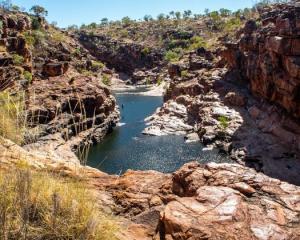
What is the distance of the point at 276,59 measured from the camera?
47.7 m

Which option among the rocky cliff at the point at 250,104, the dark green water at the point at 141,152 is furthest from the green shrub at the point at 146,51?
the dark green water at the point at 141,152

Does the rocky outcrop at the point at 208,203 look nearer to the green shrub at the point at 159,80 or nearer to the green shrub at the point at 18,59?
the green shrub at the point at 18,59

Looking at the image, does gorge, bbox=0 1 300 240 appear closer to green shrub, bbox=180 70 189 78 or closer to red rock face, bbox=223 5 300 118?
red rock face, bbox=223 5 300 118

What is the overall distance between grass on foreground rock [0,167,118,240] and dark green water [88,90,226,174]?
28.5 m

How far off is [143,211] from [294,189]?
8.08 ft

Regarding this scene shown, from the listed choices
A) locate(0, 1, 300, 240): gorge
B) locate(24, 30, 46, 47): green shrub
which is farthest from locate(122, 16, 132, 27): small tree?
locate(24, 30, 46, 47): green shrub

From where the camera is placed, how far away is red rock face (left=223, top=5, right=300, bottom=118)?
44.1 meters

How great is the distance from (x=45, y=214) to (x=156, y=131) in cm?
4902

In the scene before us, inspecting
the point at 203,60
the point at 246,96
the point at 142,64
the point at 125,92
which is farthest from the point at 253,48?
the point at 142,64

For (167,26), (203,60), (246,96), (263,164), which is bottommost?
(263,164)

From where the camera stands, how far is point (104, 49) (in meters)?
128

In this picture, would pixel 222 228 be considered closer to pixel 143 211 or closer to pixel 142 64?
pixel 143 211

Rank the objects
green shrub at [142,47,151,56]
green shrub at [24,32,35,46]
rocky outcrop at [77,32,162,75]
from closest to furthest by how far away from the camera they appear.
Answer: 1. green shrub at [24,32,35,46]
2. green shrub at [142,47,151,56]
3. rocky outcrop at [77,32,162,75]

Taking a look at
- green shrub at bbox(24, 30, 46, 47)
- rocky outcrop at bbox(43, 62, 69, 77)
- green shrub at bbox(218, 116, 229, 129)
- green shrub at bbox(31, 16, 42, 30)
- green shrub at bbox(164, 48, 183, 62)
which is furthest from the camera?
green shrub at bbox(164, 48, 183, 62)
